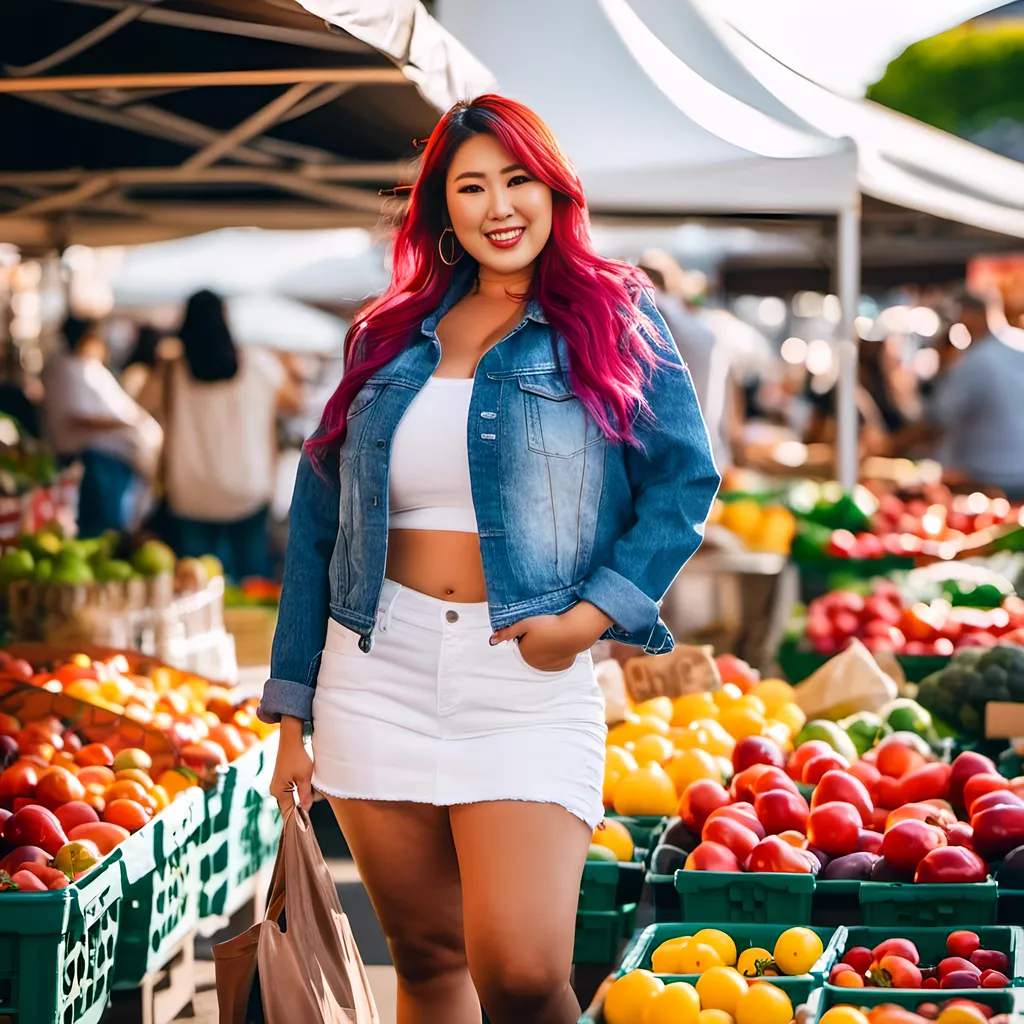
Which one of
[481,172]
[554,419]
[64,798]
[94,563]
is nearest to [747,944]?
[554,419]

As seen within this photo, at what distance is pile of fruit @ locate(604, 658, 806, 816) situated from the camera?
4074 mm

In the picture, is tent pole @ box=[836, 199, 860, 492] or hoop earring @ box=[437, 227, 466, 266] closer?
hoop earring @ box=[437, 227, 466, 266]

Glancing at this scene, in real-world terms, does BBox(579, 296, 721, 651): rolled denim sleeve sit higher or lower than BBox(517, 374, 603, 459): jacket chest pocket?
lower

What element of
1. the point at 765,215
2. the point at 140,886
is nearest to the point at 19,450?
the point at 765,215

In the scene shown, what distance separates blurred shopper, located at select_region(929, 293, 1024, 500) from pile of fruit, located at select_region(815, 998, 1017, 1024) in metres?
6.74

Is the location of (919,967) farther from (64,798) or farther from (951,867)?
(64,798)

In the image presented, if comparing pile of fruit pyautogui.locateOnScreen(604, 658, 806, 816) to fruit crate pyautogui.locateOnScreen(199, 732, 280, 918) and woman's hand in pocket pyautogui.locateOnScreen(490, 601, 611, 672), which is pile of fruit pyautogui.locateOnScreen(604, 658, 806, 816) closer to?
fruit crate pyautogui.locateOnScreen(199, 732, 280, 918)

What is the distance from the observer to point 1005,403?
888 cm

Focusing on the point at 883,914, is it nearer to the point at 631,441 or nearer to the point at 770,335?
the point at 631,441

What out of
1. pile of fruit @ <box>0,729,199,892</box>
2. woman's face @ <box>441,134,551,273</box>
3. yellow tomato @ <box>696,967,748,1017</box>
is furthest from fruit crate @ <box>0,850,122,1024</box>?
woman's face @ <box>441,134,551,273</box>

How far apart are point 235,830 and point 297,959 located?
5.22ft

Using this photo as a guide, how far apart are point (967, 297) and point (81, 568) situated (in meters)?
5.14

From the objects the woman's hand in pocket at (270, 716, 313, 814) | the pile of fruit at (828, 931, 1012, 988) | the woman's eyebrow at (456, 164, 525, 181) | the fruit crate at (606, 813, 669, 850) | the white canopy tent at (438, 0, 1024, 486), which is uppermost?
the white canopy tent at (438, 0, 1024, 486)

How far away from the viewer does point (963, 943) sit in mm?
2848
